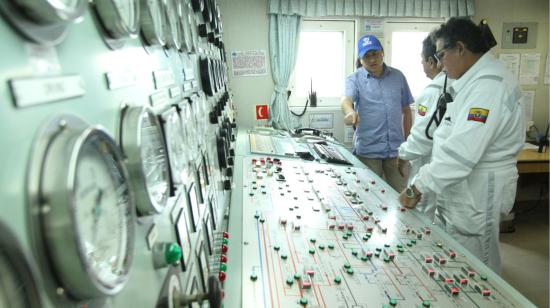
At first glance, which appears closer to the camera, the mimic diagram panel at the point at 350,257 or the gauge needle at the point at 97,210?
the gauge needle at the point at 97,210

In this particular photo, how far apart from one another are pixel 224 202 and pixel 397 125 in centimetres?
183

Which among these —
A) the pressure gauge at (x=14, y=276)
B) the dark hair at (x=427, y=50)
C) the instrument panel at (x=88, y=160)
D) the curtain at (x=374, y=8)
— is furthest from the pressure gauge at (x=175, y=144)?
the curtain at (x=374, y=8)

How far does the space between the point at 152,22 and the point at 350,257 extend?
35.0 inches

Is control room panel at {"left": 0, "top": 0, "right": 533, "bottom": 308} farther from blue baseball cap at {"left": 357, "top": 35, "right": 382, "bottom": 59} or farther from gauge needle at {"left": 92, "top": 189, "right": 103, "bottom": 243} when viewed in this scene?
blue baseball cap at {"left": 357, "top": 35, "right": 382, "bottom": 59}

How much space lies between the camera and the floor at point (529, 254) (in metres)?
2.62

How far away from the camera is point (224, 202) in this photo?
164 centimetres

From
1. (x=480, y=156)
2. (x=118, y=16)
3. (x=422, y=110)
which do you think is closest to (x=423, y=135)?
(x=422, y=110)

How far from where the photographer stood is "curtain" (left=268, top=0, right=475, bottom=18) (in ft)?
11.8

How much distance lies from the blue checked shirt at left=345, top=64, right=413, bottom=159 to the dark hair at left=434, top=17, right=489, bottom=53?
3.88ft

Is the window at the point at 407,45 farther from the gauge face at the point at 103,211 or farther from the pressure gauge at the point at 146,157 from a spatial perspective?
the gauge face at the point at 103,211

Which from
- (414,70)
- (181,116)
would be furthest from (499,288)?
(414,70)

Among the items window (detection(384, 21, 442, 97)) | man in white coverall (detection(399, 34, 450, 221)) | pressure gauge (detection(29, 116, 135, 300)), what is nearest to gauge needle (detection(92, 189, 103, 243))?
pressure gauge (detection(29, 116, 135, 300))

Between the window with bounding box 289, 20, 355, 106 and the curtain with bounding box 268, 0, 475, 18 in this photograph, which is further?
the window with bounding box 289, 20, 355, 106

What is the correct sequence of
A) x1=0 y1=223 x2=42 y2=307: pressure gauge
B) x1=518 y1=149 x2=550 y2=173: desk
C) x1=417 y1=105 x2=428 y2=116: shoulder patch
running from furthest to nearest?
x1=518 y1=149 x2=550 y2=173: desk, x1=417 y1=105 x2=428 y2=116: shoulder patch, x1=0 y1=223 x2=42 y2=307: pressure gauge
